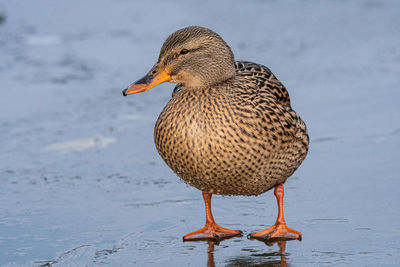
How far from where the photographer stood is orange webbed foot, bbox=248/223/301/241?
161 inches

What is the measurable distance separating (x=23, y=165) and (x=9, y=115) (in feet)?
3.96

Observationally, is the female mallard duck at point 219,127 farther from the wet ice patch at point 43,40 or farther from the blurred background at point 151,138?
the wet ice patch at point 43,40

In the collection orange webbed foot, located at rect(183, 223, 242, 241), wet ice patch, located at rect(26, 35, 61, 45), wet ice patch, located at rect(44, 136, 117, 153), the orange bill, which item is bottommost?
orange webbed foot, located at rect(183, 223, 242, 241)

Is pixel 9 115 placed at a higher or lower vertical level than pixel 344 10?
lower

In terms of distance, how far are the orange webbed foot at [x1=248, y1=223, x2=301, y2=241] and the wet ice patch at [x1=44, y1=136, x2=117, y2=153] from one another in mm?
2104

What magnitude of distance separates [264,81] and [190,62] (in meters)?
0.54

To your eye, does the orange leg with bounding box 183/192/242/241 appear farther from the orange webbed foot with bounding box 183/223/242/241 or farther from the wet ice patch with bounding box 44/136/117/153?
the wet ice patch with bounding box 44/136/117/153

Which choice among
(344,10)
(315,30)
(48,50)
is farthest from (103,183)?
(344,10)

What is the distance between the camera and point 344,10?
9.93 meters

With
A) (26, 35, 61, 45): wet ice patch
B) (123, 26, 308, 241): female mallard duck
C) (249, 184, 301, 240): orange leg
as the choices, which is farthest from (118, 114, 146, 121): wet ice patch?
(26, 35, 61, 45): wet ice patch

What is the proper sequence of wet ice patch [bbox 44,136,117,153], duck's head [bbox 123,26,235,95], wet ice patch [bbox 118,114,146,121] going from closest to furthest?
duck's head [bbox 123,26,235,95], wet ice patch [bbox 44,136,117,153], wet ice patch [bbox 118,114,146,121]

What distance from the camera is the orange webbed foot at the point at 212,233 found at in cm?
421

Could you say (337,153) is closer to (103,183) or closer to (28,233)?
(103,183)

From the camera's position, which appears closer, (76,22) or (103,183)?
(103,183)
